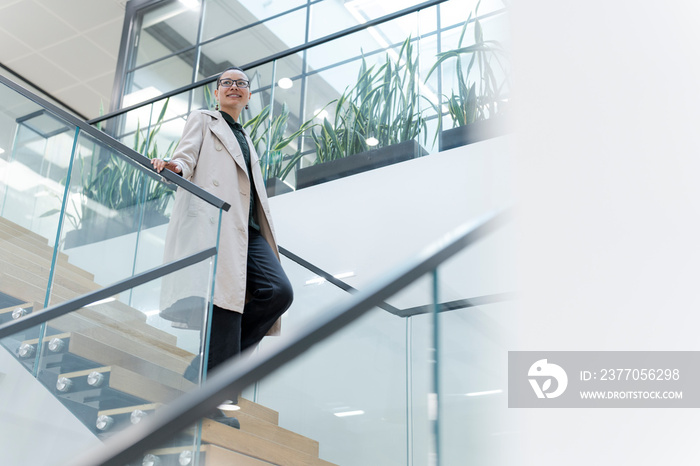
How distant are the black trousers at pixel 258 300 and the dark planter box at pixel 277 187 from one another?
1.68 m

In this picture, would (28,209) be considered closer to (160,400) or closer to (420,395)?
(160,400)

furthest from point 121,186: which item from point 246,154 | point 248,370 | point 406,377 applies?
point 248,370

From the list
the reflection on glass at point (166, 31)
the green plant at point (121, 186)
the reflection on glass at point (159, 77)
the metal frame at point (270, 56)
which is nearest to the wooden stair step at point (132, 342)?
the green plant at point (121, 186)

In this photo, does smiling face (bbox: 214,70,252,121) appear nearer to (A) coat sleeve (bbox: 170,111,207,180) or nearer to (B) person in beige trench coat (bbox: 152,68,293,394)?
(B) person in beige trench coat (bbox: 152,68,293,394)

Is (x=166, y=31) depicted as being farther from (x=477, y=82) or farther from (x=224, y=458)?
(x=224, y=458)

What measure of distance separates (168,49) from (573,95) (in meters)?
5.38

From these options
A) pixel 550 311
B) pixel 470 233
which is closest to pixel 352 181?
pixel 550 311

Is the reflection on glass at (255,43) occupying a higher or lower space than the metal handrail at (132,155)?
higher

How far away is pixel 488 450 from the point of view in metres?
1.16

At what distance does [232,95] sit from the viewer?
2.80m

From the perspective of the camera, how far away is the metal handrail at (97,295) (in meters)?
2.04

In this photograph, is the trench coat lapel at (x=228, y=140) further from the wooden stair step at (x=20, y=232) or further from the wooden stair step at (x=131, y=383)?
the wooden stair step at (x=131, y=383)

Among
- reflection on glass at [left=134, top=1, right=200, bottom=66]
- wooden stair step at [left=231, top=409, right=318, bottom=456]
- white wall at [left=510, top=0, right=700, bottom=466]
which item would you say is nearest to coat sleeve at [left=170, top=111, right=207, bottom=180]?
wooden stair step at [left=231, top=409, right=318, bottom=456]

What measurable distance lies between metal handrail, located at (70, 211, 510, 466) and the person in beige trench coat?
1.36 meters
